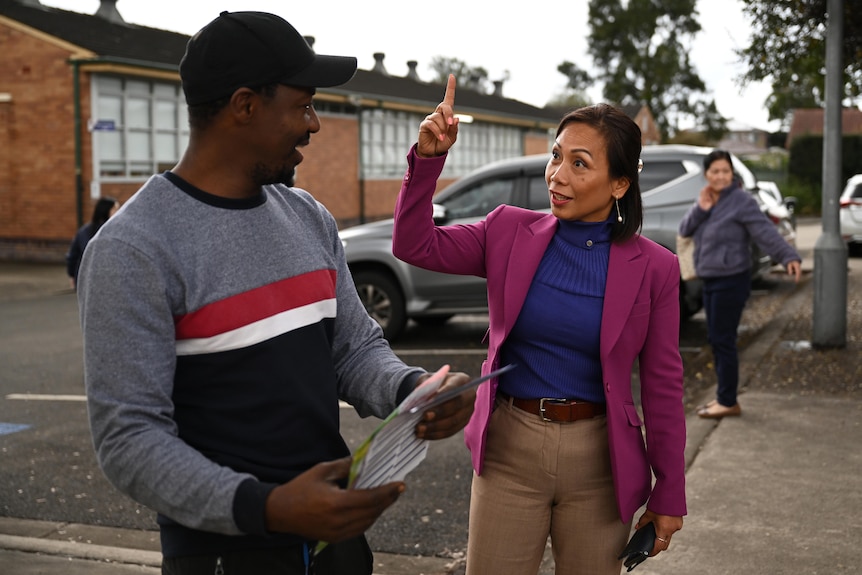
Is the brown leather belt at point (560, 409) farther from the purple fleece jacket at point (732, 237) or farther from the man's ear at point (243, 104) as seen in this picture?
the purple fleece jacket at point (732, 237)

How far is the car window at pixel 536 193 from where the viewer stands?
1036 centimetres

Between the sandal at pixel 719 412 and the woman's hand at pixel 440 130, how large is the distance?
4.86 metres

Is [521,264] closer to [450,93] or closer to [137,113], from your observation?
[450,93]

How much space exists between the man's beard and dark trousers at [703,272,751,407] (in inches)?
216

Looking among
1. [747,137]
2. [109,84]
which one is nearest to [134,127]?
[109,84]

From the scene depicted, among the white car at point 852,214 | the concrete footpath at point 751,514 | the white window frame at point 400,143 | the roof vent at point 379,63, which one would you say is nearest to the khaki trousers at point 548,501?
the concrete footpath at point 751,514

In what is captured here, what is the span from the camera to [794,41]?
1107 cm

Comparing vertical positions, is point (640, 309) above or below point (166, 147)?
below

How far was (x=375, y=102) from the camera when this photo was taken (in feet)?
101

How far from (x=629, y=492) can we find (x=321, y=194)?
87.6 feet

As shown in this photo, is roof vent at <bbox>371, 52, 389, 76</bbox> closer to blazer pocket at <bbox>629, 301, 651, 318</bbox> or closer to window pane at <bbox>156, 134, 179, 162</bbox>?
window pane at <bbox>156, 134, 179, 162</bbox>

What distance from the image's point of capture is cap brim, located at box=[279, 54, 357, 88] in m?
2.01

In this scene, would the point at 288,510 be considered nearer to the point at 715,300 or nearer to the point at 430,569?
the point at 430,569

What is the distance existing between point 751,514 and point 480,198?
609 centimetres
